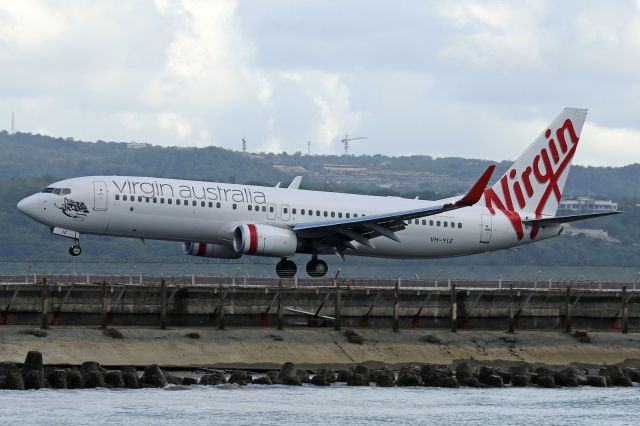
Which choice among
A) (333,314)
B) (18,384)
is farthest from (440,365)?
(18,384)

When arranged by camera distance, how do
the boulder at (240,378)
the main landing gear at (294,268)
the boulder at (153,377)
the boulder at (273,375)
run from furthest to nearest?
the main landing gear at (294,268) → the boulder at (273,375) → the boulder at (240,378) → the boulder at (153,377)

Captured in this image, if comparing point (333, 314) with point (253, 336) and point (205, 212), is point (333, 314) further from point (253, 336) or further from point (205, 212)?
point (205, 212)

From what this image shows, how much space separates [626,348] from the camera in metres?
75.1

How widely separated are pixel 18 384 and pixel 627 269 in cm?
8820

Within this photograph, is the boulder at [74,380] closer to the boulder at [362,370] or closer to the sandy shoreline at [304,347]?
the sandy shoreline at [304,347]

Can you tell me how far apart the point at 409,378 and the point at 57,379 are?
1418 cm

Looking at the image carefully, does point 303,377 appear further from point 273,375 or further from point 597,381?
point 597,381

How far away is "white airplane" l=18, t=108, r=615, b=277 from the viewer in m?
78.2

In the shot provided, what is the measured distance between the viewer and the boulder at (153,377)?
60.8m

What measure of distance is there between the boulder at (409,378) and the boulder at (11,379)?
15.3 metres

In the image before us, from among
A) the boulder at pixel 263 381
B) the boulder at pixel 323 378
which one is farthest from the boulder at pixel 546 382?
the boulder at pixel 263 381

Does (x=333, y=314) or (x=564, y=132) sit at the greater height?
(x=564, y=132)

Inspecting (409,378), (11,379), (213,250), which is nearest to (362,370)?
(409,378)

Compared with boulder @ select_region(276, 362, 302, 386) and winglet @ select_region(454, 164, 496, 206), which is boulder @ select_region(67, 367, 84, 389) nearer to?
boulder @ select_region(276, 362, 302, 386)
